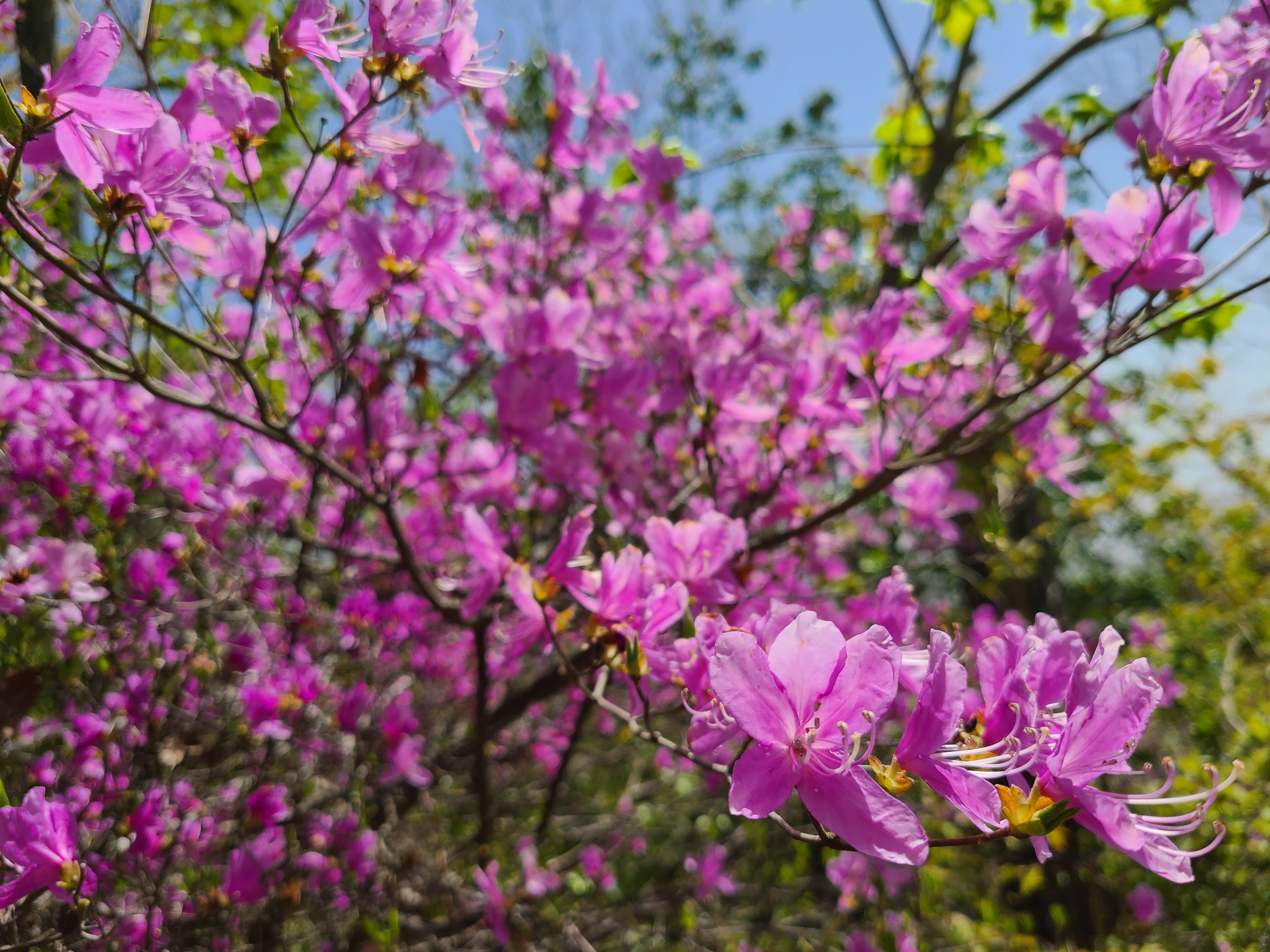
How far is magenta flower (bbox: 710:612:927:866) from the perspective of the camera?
731 millimetres

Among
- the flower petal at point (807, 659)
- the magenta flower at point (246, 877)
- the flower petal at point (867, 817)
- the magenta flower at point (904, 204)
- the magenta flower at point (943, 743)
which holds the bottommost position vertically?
the magenta flower at point (246, 877)

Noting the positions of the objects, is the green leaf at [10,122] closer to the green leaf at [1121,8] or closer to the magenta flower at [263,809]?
the magenta flower at [263,809]

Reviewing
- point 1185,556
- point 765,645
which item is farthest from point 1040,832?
point 1185,556

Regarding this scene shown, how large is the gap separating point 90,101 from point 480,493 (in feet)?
3.88

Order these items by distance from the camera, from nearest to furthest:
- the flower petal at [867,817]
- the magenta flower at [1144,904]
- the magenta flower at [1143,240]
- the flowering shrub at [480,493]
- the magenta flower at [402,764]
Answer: the flower petal at [867,817] < the flowering shrub at [480,493] < the magenta flower at [1143,240] < the magenta flower at [402,764] < the magenta flower at [1144,904]

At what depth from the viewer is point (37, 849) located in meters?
0.99

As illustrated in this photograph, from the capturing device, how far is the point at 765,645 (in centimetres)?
90

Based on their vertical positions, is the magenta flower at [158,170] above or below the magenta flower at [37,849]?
above

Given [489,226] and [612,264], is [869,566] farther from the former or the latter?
[489,226]

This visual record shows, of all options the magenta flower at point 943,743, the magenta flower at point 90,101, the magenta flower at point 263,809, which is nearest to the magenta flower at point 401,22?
the magenta flower at point 90,101

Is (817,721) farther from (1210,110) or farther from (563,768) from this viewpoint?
(563,768)

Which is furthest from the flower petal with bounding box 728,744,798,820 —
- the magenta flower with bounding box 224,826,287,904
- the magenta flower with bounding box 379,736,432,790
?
the magenta flower with bounding box 379,736,432,790

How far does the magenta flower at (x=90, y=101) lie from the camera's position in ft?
2.96

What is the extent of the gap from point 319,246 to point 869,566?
2.95 metres
